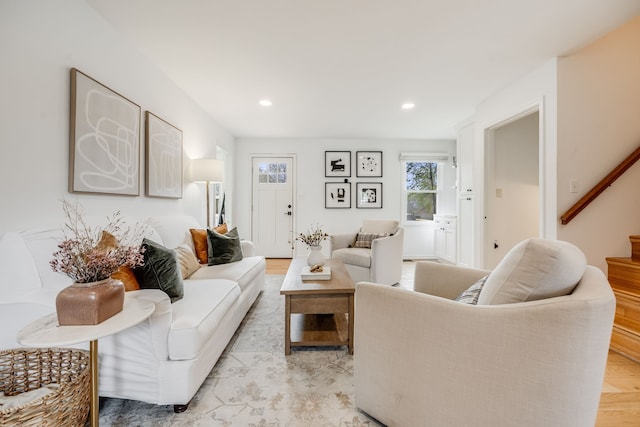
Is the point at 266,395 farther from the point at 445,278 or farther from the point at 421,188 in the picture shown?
the point at 421,188

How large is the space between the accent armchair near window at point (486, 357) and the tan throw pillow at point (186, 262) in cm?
164

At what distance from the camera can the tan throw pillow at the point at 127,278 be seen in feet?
5.04

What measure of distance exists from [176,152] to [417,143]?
14.1 feet

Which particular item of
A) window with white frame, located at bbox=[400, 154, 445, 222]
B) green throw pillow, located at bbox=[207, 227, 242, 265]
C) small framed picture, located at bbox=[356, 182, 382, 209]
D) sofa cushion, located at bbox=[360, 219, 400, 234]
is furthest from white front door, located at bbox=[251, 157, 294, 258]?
green throw pillow, located at bbox=[207, 227, 242, 265]

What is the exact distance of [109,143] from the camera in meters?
2.02

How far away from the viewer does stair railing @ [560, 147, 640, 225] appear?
2346 millimetres

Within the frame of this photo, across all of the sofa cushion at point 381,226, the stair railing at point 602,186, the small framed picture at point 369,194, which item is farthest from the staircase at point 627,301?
the small framed picture at point 369,194

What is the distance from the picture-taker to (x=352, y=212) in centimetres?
544

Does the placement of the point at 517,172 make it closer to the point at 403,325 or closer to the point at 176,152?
the point at 403,325

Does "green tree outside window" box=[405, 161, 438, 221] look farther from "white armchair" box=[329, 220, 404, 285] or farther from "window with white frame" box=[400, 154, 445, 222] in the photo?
"white armchair" box=[329, 220, 404, 285]

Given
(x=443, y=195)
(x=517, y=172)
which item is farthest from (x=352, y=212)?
(x=517, y=172)

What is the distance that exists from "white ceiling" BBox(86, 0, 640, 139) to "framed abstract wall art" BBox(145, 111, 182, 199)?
0.54 meters

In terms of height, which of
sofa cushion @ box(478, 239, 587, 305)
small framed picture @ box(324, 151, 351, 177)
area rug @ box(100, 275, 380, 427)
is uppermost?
small framed picture @ box(324, 151, 351, 177)

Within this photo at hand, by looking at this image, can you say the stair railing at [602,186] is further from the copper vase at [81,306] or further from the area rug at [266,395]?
the copper vase at [81,306]
